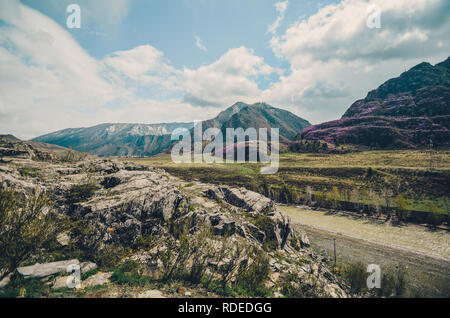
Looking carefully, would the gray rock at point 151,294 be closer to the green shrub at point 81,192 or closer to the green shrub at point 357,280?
the green shrub at point 81,192

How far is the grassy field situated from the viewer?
47.7 metres

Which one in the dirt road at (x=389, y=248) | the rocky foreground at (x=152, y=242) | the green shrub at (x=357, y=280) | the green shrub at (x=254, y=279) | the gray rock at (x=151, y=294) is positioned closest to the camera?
the gray rock at (x=151, y=294)

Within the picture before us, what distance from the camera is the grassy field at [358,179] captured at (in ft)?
156

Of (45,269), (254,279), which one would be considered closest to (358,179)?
(254,279)

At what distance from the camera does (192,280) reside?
14.7 metres

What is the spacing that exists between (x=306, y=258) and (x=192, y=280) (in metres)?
16.6

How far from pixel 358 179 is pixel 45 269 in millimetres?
73112

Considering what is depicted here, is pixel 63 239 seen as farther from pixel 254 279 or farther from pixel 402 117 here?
pixel 402 117

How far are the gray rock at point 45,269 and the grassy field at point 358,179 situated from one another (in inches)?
2176

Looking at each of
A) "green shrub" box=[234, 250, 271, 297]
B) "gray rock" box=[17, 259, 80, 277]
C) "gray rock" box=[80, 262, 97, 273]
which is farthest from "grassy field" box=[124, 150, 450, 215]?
"gray rock" box=[17, 259, 80, 277]

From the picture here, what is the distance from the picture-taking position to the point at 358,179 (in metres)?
61.9

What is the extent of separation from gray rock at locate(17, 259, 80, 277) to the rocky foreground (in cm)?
5

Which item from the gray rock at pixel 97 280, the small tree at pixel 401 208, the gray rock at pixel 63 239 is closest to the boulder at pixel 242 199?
the gray rock at pixel 63 239

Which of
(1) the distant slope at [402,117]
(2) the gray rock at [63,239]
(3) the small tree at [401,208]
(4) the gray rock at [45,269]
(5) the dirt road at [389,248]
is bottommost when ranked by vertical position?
(5) the dirt road at [389,248]
